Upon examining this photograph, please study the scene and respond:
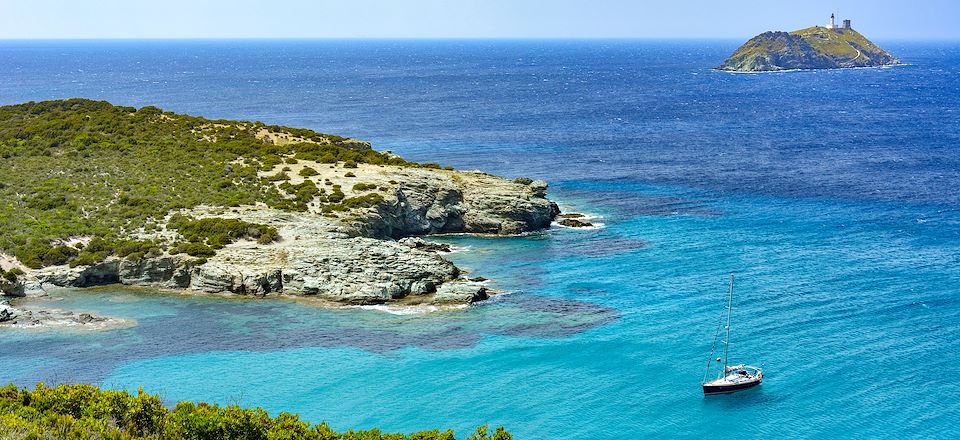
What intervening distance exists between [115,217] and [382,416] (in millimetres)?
37707

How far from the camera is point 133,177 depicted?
3327 inches

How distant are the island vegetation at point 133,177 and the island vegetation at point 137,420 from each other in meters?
30.2

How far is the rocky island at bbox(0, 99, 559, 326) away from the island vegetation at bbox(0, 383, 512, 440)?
25.9m

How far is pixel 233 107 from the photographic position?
187250mm

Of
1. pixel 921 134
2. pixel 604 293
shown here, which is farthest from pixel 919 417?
pixel 921 134

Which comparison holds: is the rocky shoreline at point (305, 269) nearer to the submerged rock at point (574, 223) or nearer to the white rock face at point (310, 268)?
the white rock face at point (310, 268)

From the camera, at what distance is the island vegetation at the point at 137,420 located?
34.8 m

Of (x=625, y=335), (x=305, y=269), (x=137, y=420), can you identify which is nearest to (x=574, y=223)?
(x=305, y=269)

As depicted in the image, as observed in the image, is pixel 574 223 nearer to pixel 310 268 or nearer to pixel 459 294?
pixel 459 294

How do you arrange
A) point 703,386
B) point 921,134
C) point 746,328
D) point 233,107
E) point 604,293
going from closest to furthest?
point 703,386, point 746,328, point 604,293, point 921,134, point 233,107

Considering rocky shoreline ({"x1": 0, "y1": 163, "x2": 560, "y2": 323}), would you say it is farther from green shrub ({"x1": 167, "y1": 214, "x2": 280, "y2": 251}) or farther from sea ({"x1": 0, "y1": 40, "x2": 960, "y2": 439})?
sea ({"x1": 0, "y1": 40, "x2": 960, "y2": 439})

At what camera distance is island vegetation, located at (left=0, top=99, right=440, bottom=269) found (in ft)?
230

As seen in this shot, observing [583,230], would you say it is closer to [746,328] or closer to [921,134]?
Answer: [746,328]

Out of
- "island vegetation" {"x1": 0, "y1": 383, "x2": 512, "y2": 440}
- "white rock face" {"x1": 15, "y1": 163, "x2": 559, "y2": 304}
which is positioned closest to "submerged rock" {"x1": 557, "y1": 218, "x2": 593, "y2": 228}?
"white rock face" {"x1": 15, "y1": 163, "x2": 559, "y2": 304}
